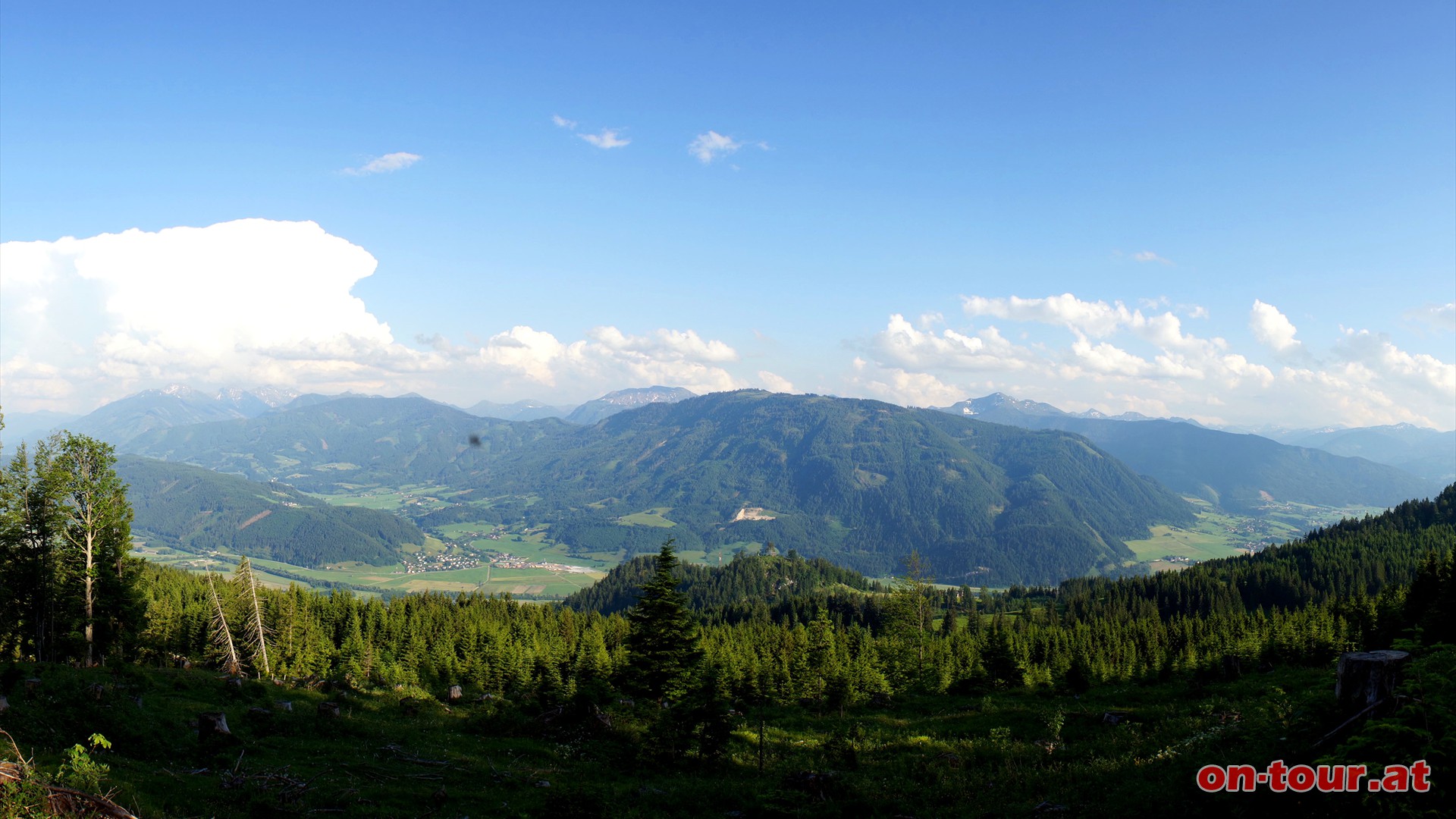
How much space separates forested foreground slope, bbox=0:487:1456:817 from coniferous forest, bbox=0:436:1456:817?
0.51 ft

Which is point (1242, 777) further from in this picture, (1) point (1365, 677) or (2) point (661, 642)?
(2) point (661, 642)

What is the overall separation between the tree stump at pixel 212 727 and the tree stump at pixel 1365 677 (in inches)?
1579

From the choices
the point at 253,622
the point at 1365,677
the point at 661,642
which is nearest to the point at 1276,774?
the point at 1365,677

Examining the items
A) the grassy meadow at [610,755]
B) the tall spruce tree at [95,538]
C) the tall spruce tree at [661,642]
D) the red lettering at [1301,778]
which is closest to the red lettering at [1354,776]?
the grassy meadow at [610,755]

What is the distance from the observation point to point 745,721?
45312 millimetres

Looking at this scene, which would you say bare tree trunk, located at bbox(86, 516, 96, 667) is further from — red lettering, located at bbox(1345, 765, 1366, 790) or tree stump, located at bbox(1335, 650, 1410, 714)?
tree stump, located at bbox(1335, 650, 1410, 714)

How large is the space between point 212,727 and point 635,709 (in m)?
22.2

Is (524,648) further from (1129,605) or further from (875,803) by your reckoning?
(1129,605)

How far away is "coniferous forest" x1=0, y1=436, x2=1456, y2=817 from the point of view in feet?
48.6

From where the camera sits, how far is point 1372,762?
9086 mm

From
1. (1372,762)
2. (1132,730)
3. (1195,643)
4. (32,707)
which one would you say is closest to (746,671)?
(1132,730)

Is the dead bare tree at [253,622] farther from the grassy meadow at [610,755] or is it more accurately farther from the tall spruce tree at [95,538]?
the grassy meadow at [610,755]

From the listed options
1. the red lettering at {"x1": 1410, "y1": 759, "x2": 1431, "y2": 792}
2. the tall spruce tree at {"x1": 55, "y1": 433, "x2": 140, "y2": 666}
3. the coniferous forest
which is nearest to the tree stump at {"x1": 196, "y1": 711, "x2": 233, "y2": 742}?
the coniferous forest

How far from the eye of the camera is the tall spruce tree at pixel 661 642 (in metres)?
38.4
